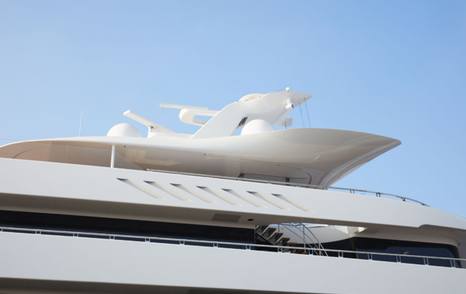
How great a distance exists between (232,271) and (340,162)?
5.32 metres

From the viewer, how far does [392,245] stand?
14.0 meters

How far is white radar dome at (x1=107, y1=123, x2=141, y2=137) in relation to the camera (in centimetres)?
1423

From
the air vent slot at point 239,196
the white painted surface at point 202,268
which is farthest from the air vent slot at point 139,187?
the air vent slot at point 239,196

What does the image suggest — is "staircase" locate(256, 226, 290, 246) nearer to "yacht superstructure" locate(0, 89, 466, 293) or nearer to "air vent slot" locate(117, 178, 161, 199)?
"yacht superstructure" locate(0, 89, 466, 293)

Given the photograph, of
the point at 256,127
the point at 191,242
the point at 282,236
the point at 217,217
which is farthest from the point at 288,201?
the point at 256,127

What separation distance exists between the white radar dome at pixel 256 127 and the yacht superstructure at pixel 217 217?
29 millimetres

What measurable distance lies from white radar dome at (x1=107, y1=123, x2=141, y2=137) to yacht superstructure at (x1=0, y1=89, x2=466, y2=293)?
34 millimetres

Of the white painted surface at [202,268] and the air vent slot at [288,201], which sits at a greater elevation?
the air vent slot at [288,201]

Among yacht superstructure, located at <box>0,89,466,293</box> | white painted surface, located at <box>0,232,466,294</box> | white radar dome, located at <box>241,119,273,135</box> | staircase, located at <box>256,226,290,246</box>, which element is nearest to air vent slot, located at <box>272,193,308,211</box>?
yacht superstructure, located at <box>0,89,466,293</box>

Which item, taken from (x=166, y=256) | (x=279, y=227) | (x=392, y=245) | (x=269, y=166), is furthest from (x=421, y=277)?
(x=166, y=256)

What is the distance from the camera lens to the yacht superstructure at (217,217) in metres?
10.5

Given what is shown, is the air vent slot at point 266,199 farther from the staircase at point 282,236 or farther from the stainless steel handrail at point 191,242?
the staircase at point 282,236

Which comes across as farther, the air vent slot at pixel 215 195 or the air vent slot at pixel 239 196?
the air vent slot at pixel 239 196

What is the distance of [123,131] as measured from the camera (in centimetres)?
1427
